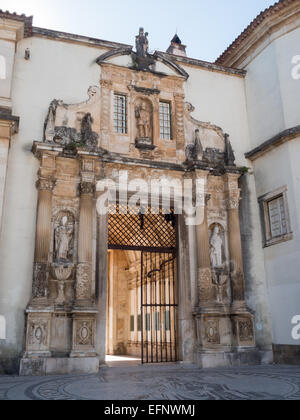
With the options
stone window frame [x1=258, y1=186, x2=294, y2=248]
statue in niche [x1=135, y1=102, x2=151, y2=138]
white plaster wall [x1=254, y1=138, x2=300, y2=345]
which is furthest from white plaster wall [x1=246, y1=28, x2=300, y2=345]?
statue in niche [x1=135, y1=102, x2=151, y2=138]

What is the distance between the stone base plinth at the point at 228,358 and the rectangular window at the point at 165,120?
6001 mm

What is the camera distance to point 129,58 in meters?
12.2

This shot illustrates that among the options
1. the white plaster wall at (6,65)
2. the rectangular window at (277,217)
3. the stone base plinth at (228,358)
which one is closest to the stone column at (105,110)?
the white plaster wall at (6,65)

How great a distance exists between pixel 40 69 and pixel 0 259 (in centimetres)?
512

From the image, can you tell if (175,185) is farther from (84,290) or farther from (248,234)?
(84,290)

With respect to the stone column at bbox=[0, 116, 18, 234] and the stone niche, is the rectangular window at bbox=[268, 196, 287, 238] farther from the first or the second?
the stone column at bbox=[0, 116, 18, 234]

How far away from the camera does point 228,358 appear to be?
10.3m

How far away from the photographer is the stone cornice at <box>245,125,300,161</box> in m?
11.0

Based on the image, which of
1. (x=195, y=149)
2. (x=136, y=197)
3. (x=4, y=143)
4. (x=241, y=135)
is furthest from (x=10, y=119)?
(x=241, y=135)

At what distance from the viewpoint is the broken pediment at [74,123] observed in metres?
10.6

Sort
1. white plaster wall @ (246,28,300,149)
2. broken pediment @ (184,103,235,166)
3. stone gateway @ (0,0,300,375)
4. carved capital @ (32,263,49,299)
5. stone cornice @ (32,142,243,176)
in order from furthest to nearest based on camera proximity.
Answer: broken pediment @ (184,103,235,166), white plaster wall @ (246,28,300,149), stone cornice @ (32,142,243,176), stone gateway @ (0,0,300,375), carved capital @ (32,263,49,299)

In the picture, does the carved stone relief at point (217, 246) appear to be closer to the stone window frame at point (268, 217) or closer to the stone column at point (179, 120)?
the stone window frame at point (268, 217)

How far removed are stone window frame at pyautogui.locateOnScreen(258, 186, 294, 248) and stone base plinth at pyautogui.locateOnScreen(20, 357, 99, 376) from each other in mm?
5590

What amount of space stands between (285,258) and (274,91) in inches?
189
